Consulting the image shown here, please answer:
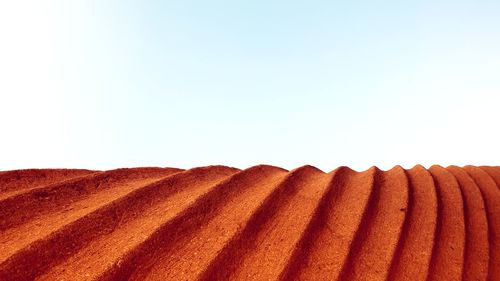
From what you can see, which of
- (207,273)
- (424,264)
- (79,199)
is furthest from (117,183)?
(424,264)

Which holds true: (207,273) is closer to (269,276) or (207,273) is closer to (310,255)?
(269,276)

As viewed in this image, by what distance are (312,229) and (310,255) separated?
503 millimetres

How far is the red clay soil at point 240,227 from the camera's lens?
3.85 meters

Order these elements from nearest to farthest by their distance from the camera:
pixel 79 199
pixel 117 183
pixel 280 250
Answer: pixel 280 250, pixel 79 199, pixel 117 183

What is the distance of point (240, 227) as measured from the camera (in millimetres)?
4594

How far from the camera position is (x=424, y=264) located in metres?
4.48

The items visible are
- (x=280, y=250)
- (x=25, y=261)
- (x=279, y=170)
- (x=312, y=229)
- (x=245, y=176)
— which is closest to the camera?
(x=25, y=261)

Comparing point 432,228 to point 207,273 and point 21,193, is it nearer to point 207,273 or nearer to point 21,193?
point 207,273

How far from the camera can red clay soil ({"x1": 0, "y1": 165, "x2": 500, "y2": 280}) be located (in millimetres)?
3853

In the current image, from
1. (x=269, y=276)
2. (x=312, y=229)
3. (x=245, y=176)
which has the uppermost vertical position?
(x=245, y=176)

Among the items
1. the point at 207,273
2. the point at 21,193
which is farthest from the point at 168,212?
the point at 21,193

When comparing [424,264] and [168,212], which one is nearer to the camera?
[424,264]

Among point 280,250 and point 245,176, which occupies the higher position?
point 245,176

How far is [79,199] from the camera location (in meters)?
5.16
